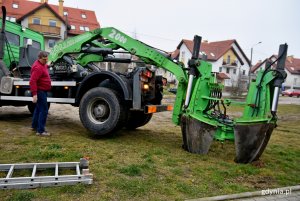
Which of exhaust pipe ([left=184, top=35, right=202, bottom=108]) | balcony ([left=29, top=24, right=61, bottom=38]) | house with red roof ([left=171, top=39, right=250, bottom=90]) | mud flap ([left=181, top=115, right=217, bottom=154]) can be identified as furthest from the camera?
house with red roof ([left=171, top=39, right=250, bottom=90])

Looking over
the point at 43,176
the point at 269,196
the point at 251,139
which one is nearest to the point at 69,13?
the point at 251,139

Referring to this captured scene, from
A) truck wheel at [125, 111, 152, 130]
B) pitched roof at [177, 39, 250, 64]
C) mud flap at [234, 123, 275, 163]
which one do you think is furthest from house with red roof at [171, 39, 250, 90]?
mud flap at [234, 123, 275, 163]

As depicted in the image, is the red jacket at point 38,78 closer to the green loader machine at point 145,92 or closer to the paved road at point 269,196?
the green loader machine at point 145,92

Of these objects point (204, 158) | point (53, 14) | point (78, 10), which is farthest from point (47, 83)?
point (78, 10)

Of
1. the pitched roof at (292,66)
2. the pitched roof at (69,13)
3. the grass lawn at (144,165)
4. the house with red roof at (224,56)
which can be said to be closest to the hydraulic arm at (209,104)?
the grass lawn at (144,165)

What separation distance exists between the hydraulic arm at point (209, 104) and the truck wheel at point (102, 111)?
1.06 meters

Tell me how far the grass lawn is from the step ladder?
0.09m

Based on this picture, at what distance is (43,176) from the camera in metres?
3.76

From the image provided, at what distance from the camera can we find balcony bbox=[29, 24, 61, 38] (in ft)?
132

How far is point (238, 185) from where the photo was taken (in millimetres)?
4164

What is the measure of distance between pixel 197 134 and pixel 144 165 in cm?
120

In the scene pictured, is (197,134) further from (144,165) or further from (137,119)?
(137,119)

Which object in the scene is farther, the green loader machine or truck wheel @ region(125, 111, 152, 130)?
truck wheel @ region(125, 111, 152, 130)

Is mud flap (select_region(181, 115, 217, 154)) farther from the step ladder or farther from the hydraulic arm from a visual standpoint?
the step ladder
